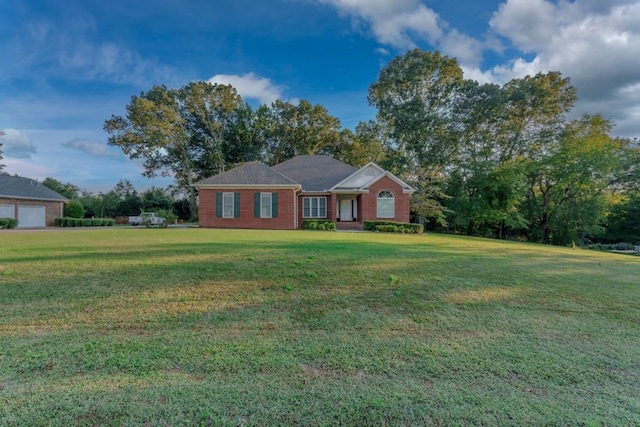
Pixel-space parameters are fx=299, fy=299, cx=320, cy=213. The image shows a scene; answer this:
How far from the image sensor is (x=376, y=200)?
70.5 ft

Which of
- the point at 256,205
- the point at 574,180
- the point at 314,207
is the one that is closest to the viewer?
the point at 256,205

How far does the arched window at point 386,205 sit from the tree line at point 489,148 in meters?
4.56

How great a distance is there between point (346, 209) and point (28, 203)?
1022 inches

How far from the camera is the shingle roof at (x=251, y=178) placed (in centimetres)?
2017

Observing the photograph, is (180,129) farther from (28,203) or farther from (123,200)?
(28,203)

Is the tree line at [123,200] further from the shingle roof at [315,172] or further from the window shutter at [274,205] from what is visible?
the window shutter at [274,205]

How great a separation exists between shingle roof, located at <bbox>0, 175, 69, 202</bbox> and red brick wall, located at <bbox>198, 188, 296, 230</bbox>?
1595cm

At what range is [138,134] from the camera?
1229 inches

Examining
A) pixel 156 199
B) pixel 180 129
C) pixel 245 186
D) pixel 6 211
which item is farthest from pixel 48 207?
pixel 245 186

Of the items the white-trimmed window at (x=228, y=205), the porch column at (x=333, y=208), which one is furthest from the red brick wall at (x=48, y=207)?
the porch column at (x=333, y=208)

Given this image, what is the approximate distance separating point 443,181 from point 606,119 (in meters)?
16.3

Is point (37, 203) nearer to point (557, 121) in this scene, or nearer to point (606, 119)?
point (557, 121)

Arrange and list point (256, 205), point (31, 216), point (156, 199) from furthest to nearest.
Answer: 1. point (156, 199)
2. point (31, 216)
3. point (256, 205)

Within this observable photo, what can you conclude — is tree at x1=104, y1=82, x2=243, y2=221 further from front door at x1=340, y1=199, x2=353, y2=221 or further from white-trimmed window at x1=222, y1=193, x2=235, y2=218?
front door at x1=340, y1=199, x2=353, y2=221
